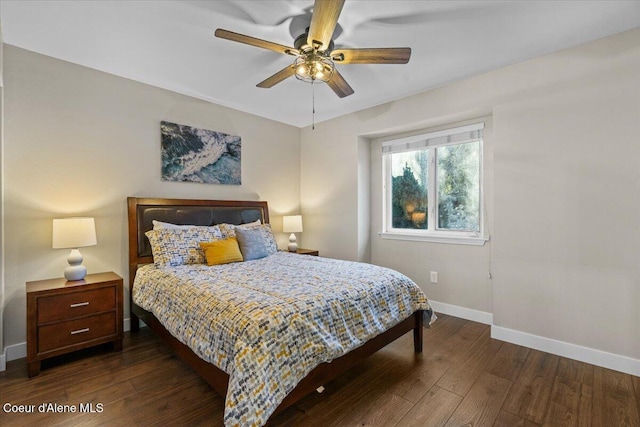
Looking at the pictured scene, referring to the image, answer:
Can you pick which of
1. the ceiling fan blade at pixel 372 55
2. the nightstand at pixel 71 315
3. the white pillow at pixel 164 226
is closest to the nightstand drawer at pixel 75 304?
the nightstand at pixel 71 315

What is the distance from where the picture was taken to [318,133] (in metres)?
4.64

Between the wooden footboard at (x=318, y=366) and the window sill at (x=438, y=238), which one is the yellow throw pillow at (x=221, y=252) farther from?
the window sill at (x=438, y=238)

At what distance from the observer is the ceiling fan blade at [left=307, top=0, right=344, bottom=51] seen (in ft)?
5.26

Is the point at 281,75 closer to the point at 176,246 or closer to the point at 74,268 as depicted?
the point at 176,246

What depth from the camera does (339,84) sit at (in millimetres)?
2471

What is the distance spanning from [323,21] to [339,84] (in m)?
0.75

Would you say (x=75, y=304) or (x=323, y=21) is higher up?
(x=323, y=21)

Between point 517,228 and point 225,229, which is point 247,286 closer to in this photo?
point 225,229

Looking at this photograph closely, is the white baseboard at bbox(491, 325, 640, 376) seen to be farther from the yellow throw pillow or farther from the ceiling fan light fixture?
the ceiling fan light fixture

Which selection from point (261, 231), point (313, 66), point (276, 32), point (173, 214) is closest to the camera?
point (313, 66)

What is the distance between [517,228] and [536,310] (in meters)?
0.75

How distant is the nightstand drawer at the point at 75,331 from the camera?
2.27 m

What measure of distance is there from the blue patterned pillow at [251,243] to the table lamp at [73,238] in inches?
49.5

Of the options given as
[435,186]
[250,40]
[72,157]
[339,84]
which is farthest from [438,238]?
[72,157]
